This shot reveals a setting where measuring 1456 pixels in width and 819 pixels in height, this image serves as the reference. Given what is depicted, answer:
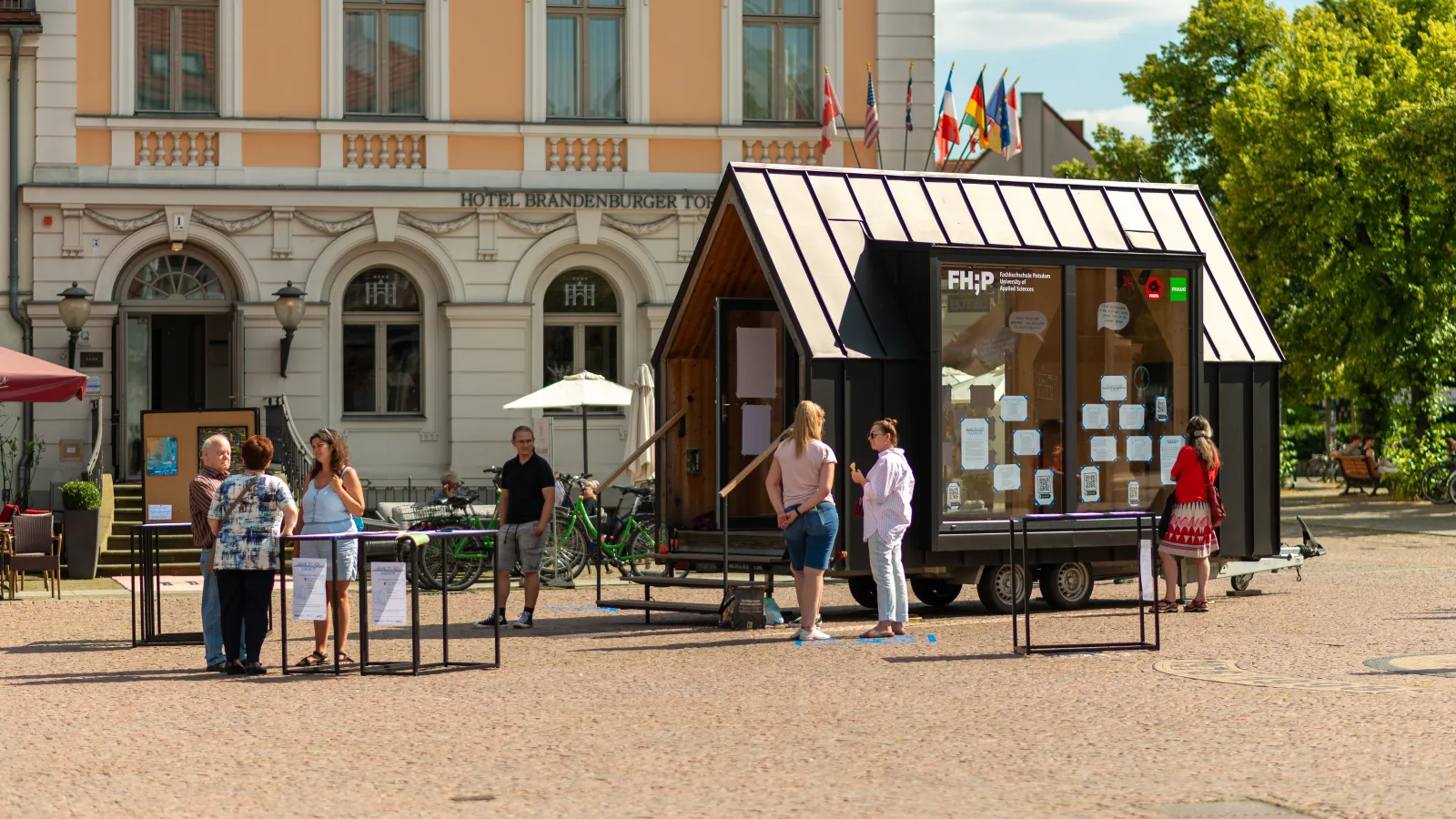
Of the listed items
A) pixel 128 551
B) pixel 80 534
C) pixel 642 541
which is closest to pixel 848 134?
pixel 642 541

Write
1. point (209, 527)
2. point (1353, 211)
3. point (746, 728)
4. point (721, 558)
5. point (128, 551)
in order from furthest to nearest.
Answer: point (1353, 211), point (128, 551), point (721, 558), point (209, 527), point (746, 728)

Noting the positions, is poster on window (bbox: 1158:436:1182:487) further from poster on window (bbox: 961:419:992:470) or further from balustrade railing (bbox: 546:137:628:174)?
balustrade railing (bbox: 546:137:628:174)

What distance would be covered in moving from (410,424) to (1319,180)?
16.5 meters

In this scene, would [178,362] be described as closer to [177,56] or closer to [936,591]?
[177,56]

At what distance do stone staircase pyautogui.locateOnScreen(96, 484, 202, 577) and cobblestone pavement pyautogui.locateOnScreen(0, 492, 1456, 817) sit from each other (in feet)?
23.4

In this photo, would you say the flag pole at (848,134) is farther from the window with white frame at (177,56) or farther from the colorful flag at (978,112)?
the window with white frame at (177,56)

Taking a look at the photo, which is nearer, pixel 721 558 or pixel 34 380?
pixel 721 558

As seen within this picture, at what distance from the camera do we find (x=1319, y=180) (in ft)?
110

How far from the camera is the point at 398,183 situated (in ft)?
87.0

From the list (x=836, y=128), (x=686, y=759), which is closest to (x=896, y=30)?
(x=836, y=128)

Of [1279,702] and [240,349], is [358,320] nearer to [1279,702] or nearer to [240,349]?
[240,349]

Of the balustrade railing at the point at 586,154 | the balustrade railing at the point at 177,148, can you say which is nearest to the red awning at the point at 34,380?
the balustrade railing at the point at 177,148

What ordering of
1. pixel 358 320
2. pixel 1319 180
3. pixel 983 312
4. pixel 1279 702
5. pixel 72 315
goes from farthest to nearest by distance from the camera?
pixel 1319 180, pixel 358 320, pixel 72 315, pixel 983 312, pixel 1279 702

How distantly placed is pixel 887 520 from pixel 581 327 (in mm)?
13849
